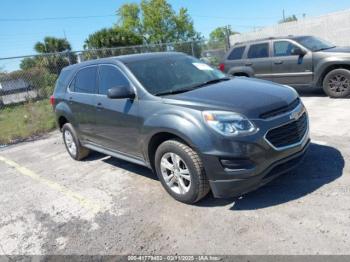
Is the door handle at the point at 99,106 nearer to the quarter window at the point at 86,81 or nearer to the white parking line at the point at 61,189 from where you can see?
the quarter window at the point at 86,81

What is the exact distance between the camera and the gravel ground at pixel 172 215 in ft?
10.8

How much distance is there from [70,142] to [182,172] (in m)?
3.41

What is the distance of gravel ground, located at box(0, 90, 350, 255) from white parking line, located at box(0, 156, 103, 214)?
18 millimetres

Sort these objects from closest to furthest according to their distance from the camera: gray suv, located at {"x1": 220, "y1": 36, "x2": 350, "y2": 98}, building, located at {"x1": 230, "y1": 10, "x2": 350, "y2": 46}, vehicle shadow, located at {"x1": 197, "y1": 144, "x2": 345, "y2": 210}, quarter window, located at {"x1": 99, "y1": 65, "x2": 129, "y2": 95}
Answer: vehicle shadow, located at {"x1": 197, "y1": 144, "x2": 345, "y2": 210} < quarter window, located at {"x1": 99, "y1": 65, "x2": 129, "y2": 95} < gray suv, located at {"x1": 220, "y1": 36, "x2": 350, "y2": 98} < building, located at {"x1": 230, "y1": 10, "x2": 350, "y2": 46}

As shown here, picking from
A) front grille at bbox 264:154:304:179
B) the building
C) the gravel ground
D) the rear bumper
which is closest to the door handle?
the gravel ground

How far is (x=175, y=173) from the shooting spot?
4.12m

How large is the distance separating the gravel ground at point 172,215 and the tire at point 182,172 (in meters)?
0.17

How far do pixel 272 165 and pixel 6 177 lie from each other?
4978 millimetres

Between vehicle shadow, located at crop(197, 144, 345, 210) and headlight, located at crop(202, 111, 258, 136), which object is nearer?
headlight, located at crop(202, 111, 258, 136)

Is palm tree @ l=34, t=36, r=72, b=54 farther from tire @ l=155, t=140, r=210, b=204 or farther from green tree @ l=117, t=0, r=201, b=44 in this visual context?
tire @ l=155, t=140, r=210, b=204

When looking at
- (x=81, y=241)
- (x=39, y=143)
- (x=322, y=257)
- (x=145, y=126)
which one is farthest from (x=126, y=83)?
(x=39, y=143)

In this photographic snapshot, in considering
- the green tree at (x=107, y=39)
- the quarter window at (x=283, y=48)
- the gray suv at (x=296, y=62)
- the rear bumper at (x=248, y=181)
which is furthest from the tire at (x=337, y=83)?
the green tree at (x=107, y=39)

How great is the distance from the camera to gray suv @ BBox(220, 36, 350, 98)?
8.47m

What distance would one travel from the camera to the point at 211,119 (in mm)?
3650
